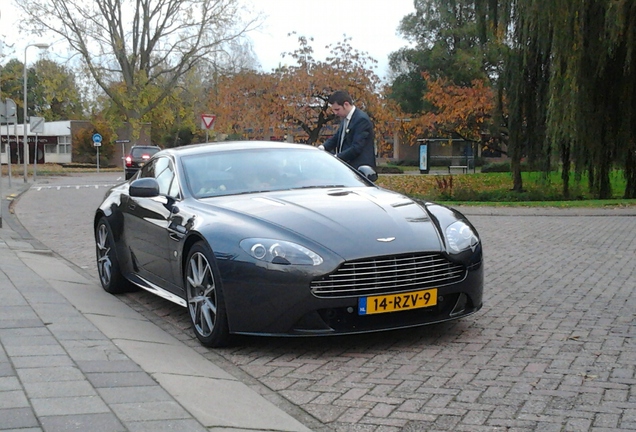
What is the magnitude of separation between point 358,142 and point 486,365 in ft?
16.5

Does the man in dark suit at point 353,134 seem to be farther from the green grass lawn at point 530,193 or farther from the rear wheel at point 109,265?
the green grass lawn at point 530,193

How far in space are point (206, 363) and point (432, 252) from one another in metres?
1.63

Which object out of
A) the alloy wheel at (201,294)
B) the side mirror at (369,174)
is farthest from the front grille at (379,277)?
the side mirror at (369,174)

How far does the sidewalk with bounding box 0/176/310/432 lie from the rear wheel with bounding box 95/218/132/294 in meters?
0.79

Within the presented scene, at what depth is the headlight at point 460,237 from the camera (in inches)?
217

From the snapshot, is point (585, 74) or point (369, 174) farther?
point (585, 74)

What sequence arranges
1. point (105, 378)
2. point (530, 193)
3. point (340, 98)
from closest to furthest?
1. point (105, 378)
2. point (340, 98)
3. point (530, 193)

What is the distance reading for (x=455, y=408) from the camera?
4.03 m

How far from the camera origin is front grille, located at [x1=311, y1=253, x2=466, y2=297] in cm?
504

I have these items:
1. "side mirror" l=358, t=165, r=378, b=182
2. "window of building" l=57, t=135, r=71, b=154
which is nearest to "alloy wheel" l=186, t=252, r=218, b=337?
"side mirror" l=358, t=165, r=378, b=182

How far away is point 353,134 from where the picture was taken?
958cm

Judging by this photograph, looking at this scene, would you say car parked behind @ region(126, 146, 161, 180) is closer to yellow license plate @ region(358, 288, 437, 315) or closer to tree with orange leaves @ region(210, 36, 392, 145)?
tree with orange leaves @ region(210, 36, 392, 145)

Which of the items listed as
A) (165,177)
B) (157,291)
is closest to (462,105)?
(165,177)

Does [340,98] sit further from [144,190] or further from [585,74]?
[585,74]
